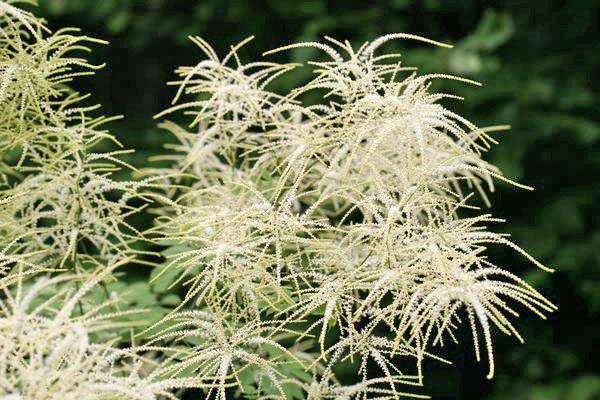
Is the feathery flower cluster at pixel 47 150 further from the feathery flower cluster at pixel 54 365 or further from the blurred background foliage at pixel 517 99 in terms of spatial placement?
the blurred background foliage at pixel 517 99

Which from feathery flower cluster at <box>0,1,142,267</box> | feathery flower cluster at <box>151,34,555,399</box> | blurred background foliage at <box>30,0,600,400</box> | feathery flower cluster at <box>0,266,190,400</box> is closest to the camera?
feathery flower cluster at <box>0,266,190,400</box>

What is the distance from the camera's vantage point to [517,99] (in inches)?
189

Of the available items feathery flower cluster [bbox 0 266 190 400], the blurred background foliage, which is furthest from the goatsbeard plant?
the blurred background foliage

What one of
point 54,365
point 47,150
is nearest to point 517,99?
point 47,150

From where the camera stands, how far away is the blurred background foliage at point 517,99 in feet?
15.3

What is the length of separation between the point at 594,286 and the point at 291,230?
3578 millimetres

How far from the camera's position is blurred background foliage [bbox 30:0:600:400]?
466 cm

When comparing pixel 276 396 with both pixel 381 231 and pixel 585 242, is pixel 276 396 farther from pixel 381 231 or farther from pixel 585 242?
pixel 585 242

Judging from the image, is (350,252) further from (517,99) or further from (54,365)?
(517,99)

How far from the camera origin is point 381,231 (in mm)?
1421

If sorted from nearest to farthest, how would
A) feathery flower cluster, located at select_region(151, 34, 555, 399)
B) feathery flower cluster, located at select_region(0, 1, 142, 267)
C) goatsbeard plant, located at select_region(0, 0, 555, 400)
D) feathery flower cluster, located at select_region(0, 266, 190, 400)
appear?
feathery flower cluster, located at select_region(0, 266, 190, 400), goatsbeard plant, located at select_region(0, 0, 555, 400), feathery flower cluster, located at select_region(151, 34, 555, 399), feathery flower cluster, located at select_region(0, 1, 142, 267)

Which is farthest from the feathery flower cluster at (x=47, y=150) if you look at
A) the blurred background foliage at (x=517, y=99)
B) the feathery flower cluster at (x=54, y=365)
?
the blurred background foliage at (x=517, y=99)

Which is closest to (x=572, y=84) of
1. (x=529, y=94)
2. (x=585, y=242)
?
(x=529, y=94)

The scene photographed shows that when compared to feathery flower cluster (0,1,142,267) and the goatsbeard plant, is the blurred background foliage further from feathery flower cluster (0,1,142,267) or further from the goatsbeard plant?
feathery flower cluster (0,1,142,267)
